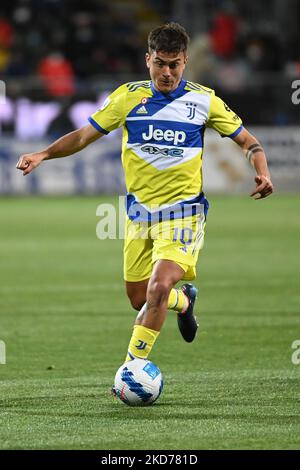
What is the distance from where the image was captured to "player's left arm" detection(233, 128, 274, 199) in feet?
24.0

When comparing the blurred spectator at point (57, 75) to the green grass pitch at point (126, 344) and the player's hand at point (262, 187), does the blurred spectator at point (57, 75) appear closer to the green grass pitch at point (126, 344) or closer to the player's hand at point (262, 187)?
the green grass pitch at point (126, 344)

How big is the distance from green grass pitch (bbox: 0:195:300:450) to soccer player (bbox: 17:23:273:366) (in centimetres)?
84

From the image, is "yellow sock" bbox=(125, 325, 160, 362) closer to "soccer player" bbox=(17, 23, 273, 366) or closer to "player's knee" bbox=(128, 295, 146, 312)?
"soccer player" bbox=(17, 23, 273, 366)

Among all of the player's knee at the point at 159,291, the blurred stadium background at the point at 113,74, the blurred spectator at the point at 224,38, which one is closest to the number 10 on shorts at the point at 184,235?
the player's knee at the point at 159,291

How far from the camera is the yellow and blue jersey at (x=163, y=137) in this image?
771 centimetres

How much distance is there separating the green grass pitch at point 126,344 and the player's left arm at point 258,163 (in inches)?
49.9

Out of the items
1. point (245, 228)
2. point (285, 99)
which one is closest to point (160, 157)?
point (245, 228)

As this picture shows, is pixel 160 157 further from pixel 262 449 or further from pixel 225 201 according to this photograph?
pixel 225 201

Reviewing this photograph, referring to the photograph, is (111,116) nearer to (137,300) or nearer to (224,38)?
(137,300)

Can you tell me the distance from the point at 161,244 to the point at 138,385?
37.9 inches

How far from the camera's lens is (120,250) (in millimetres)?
17906

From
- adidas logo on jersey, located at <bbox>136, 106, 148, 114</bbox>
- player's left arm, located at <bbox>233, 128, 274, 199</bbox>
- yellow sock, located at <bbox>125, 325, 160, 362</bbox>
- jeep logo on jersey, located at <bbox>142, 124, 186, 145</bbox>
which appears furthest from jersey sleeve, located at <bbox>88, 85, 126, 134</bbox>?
yellow sock, located at <bbox>125, 325, 160, 362</bbox>

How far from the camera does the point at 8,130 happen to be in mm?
24391

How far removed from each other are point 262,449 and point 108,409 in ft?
4.73
